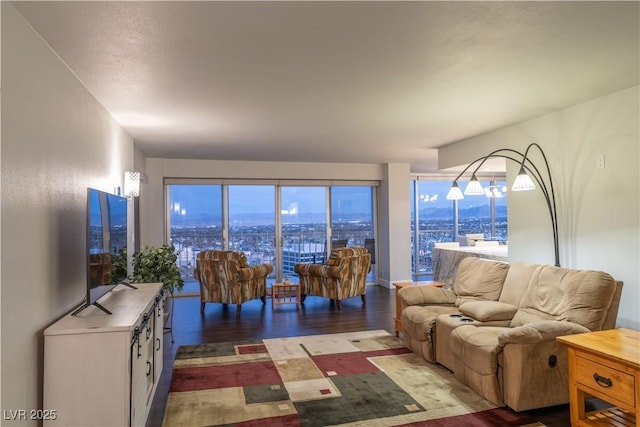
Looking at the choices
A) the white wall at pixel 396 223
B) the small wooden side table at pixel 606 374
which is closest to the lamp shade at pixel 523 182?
the small wooden side table at pixel 606 374

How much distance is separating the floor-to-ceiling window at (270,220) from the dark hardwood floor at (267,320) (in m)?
1.22

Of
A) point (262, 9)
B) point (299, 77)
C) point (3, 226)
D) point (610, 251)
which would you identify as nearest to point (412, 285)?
point (610, 251)

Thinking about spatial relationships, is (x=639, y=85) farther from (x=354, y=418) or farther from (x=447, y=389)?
(x=354, y=418)

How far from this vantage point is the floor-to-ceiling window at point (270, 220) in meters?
7.42

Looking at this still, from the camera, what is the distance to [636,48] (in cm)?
255

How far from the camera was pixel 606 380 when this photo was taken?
232 cm

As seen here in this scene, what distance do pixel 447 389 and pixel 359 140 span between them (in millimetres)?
3365

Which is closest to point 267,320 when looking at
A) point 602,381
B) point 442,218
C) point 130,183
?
point 130,183

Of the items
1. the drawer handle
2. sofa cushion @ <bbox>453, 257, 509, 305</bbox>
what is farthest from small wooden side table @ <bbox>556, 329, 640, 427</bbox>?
sofa cushion @ <bbox>453, 257, 509, 305</bbox>

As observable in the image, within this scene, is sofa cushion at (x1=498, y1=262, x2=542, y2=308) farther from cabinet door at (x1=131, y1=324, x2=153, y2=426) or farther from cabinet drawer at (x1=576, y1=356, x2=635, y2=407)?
cabinet door at (x1=131, y1=324, x2=153, y2=426)

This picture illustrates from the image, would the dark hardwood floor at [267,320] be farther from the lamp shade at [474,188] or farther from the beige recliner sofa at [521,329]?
the lamp shade at [474,188]

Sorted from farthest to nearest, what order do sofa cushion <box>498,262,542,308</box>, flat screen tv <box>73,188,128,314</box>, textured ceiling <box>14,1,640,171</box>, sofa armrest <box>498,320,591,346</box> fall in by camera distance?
sofa cushion <box>498,262,542,308</box>
sofa armrest <box>498,320,591,346</box>
flat screen tv <box>73,188,128,314</box>
textured ceiling <box>14,1,640,171</box>

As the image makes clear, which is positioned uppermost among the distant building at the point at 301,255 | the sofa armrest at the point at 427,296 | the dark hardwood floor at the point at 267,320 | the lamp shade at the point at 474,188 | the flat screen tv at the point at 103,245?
the lamp shade at the point at 474,188

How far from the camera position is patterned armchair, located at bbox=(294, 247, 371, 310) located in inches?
240
